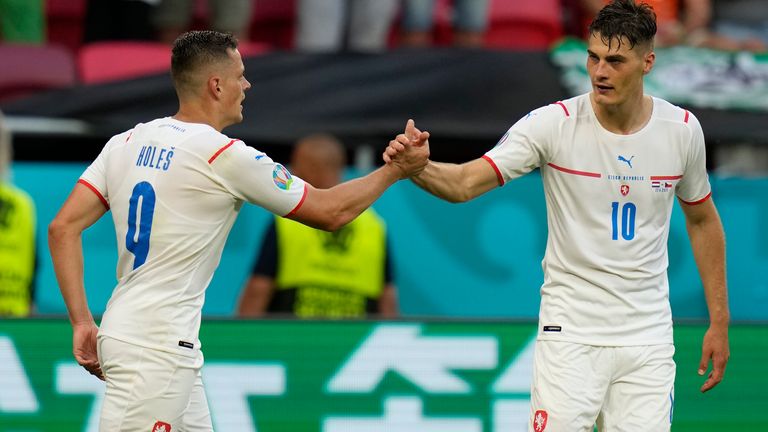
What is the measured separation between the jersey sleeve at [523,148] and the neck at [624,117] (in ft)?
0.57

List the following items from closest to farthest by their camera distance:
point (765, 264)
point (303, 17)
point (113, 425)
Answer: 1. point (113, 425)
2. point (765, 264)
3. point (303, 17)

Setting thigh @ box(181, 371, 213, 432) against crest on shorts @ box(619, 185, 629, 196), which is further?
crest on shorts @ box(619, 185, 629, 196)

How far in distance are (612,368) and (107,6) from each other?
6403mm

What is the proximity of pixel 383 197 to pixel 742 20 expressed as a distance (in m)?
4.07

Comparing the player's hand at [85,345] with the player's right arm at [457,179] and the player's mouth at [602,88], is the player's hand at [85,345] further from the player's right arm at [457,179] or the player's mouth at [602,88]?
the player's mouth at [602,88]

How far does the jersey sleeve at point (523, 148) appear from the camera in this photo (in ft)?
17.2

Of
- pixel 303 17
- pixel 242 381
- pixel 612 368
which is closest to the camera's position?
pixel 612 368

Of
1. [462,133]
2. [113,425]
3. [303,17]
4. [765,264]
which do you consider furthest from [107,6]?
[113,425]

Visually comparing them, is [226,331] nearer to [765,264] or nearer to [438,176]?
[438,176]

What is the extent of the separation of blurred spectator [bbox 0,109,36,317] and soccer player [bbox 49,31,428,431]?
2.55 m

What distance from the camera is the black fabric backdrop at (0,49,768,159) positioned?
8633 mm

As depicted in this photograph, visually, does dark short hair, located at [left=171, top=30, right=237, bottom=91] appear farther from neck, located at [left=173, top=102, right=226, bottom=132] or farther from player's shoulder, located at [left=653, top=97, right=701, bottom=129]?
player's shoulder, located at [left=653, top=97, right=701, bottom=129]

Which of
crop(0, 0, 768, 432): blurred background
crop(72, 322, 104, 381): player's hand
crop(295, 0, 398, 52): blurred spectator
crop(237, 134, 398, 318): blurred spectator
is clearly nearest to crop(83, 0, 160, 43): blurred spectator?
crop(0, 0, 768, 432): blurred background

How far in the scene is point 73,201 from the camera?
4992mm
